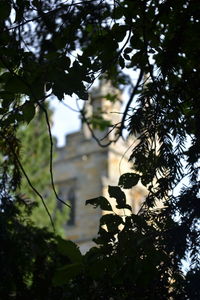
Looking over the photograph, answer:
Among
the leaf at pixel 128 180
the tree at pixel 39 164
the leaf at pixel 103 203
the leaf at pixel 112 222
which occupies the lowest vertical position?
the leaf at pixel 112 222

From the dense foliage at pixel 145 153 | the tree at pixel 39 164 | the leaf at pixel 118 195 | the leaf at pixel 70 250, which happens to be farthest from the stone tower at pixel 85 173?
the leaf at pixel 70 250

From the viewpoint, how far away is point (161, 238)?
1578 mm

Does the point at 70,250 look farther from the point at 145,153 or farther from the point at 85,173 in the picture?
the point at 85,173

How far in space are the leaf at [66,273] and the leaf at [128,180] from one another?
0.33m

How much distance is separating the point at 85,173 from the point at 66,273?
1851cm

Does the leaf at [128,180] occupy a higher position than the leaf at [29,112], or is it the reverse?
the leaf at [29,112]

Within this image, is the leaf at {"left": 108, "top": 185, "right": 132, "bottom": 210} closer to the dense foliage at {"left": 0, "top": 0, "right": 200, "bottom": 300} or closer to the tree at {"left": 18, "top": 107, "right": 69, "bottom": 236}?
the dense foliage at {"left": 0, "top": 0, "right": 200, "bottom": 300}

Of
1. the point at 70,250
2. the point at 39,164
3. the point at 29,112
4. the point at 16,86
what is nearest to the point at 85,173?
the point at 39,164

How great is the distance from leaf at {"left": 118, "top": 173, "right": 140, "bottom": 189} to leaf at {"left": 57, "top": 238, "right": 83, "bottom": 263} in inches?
11.4

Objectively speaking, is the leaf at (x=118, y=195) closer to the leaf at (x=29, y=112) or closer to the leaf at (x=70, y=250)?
the leaf at (x=70, y=250)

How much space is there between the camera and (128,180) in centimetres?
177

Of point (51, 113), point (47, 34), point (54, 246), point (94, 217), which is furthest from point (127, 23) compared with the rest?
point (94, 217)

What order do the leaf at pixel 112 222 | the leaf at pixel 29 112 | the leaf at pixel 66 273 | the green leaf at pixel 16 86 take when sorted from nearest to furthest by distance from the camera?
1. the leaf at pixel 66 273
2. the leaf at pixel 112 222
3. the green leaf at pixel 16 86
4. the leaf at pixel 29 112

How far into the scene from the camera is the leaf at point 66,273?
1.52 m
